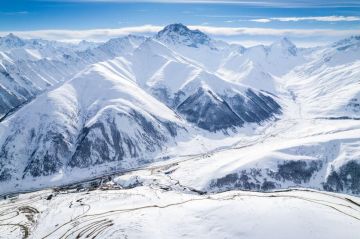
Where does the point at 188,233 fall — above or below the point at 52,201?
below

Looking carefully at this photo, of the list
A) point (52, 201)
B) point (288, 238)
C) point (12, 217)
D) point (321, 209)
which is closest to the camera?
Answer: point (288, 238)

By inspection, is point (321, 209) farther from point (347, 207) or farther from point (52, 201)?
point (52, 201)

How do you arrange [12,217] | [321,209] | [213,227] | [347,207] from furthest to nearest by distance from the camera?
1. [12,217]
2. [347,207]
3. [321,209]
4. [213,227]

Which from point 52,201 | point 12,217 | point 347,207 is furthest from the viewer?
point 52,201

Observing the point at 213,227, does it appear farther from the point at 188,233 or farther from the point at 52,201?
the point at 52,201

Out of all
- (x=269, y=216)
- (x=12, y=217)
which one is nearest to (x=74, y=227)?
(x=12, y=217)

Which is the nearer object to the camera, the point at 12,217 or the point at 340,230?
the point at 340,230

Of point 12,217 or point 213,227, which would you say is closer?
point 213,227

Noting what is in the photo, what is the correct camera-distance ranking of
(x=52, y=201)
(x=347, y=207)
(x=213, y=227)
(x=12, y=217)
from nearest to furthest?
(x=213, y=227) < (x=347, y=207) < (x=12, y=217) < (x=52, y=201)

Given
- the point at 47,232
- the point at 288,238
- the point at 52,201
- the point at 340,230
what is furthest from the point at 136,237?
the point at 52,201
